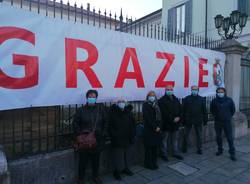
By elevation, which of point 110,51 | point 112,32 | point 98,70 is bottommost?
point 98,70

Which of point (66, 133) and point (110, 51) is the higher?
point (110, 51)

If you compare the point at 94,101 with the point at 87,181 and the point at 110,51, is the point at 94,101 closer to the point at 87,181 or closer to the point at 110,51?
the point at 110,51

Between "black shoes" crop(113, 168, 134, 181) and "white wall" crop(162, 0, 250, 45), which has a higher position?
"white wall" crop(162, 0, 250, 45)

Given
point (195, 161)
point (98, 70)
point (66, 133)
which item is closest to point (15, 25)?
point (98, 70)

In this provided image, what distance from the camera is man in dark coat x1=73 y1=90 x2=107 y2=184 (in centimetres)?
407

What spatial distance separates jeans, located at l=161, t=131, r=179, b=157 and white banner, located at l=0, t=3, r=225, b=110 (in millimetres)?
1014

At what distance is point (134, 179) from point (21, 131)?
225 cm

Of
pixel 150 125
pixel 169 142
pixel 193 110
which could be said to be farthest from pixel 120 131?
pixel 193 110

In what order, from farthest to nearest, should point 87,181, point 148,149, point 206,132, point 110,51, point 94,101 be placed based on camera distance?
point 206,132, point 148,149, point 110,51, point 87,181, point 94,101

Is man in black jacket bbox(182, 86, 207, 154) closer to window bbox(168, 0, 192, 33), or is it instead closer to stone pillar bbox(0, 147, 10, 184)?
stone pillar bbox(0, 147, 10, 184)

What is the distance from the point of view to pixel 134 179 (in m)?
4.55

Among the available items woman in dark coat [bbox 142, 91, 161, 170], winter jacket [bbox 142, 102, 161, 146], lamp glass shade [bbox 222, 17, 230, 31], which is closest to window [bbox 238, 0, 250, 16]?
lamp glass shade [bbox 222, 17, 230, 31]

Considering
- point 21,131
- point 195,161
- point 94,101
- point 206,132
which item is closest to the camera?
point 21,131

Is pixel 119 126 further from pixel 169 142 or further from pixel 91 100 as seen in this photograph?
pixel 169 142
